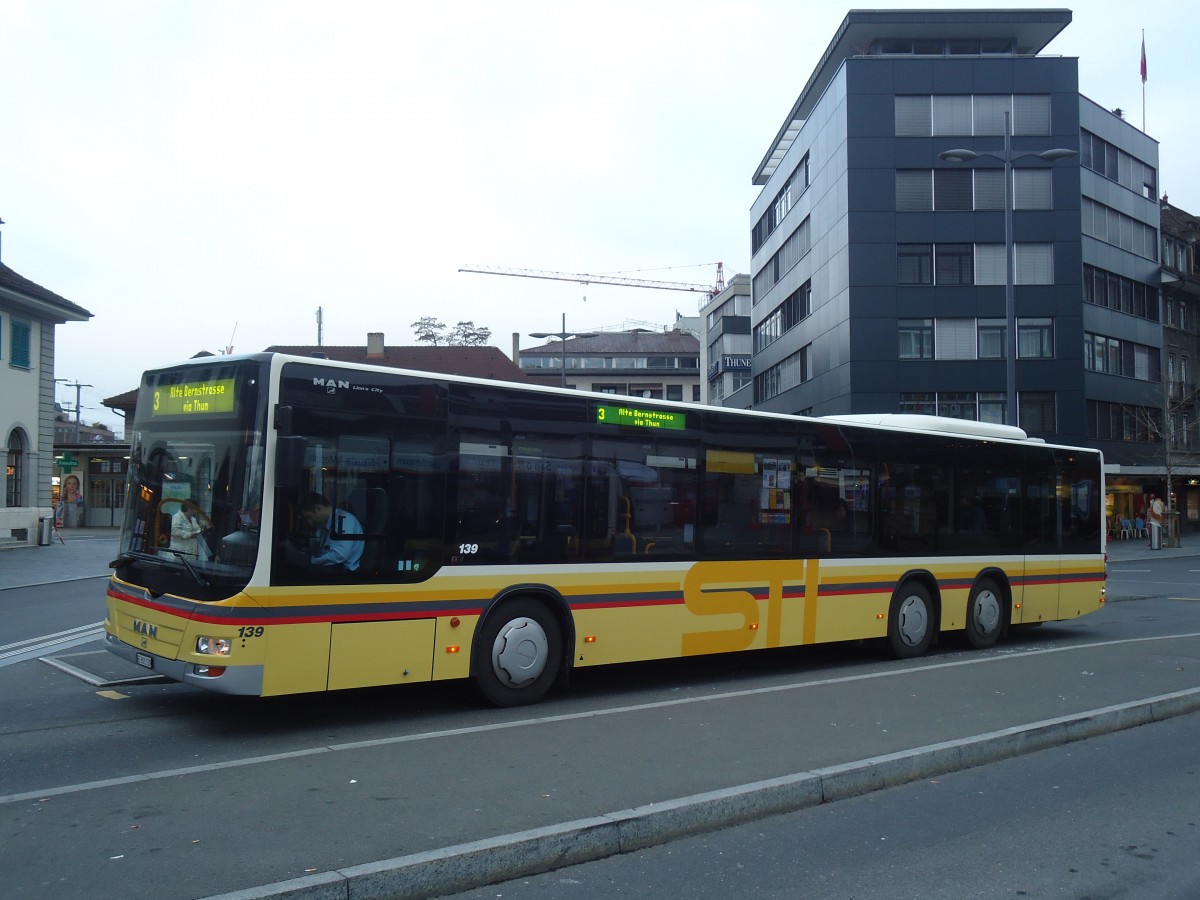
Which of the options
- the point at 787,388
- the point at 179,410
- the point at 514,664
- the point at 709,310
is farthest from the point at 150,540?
the point at 709,310

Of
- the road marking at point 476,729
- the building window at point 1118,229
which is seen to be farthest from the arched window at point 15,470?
the building window at point 1118,229

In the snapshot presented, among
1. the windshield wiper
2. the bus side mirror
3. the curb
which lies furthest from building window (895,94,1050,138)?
the windshield wiper

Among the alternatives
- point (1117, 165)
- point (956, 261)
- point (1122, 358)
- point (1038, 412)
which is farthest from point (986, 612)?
point (1117, 165)

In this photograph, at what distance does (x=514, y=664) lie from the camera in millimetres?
8930

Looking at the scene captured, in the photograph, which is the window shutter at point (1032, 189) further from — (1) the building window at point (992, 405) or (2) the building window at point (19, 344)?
(2) the building window at point (19, 344)

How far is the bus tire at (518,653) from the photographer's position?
8750mm

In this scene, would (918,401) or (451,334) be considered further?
(451,334)

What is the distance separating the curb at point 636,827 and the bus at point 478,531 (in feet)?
9.98

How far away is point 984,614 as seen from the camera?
45.0 ft

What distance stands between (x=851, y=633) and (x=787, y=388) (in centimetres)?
4063

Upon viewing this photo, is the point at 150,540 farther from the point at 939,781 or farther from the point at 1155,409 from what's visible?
the point at 1155,409

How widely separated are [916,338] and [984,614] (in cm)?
3034

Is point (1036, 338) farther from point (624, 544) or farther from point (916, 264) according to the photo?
point (624, 544)

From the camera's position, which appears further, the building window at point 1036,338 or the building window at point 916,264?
the building window at point 1036,338
